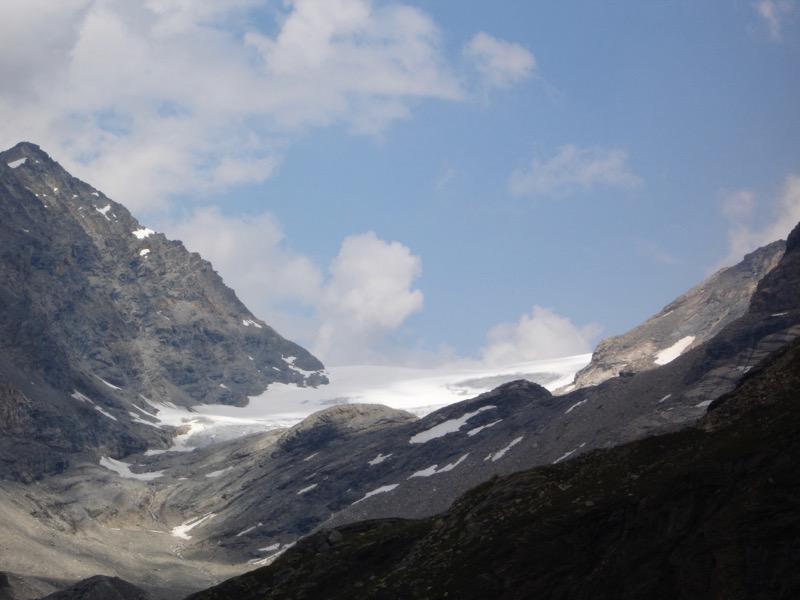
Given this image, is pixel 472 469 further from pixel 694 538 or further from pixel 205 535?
pixel 694 538

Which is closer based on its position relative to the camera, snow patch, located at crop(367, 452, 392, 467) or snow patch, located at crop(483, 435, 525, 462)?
snow patch, located at crop(483, 435, 525, 462)

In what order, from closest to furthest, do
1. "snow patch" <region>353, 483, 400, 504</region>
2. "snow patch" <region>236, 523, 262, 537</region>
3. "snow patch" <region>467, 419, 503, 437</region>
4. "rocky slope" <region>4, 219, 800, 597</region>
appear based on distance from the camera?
"rocky slope" <region>4, 219, 800, 597</region> → "snow patch" <region>353, 483, 400, 504</region> → "snow patch" <region>467, 419, 503, 437</region> → "snow patch" <region>236, 523, 262, 537</region>

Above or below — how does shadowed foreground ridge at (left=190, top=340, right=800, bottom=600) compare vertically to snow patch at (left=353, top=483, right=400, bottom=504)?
below

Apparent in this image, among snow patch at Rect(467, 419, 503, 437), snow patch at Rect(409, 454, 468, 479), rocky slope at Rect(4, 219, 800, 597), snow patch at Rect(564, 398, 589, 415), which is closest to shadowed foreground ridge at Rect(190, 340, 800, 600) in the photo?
rocky slope at Rect(4, 219, 800, 597)

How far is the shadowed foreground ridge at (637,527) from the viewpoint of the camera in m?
35.7

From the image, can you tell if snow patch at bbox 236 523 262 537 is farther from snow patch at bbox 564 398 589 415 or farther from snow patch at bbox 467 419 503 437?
snow patch at bbox 564 398 589 415

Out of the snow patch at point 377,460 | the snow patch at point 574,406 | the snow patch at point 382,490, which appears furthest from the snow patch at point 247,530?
the snow patch at point 574,406

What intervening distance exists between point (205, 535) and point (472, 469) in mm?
63870

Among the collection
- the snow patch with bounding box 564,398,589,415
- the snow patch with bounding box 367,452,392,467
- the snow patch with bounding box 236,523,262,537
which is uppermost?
the snow patch with bounding box 367,452,392,467

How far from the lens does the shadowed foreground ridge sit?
3566 centimetres

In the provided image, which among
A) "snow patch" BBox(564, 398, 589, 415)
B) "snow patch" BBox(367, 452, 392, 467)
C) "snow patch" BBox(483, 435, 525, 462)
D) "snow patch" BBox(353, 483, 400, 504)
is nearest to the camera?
"snow patch" BBox(483, 435, 525, 462)

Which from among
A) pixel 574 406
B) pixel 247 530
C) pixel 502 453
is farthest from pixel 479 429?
pixel 247 530

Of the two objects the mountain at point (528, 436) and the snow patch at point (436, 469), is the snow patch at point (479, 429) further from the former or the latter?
the snow patch at point (436, 469)

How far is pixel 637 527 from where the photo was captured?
41.5m
